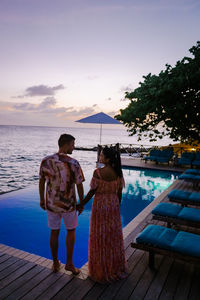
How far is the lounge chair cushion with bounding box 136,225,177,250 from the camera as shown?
2846 mm

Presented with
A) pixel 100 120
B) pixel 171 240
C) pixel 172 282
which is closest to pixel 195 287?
pixel 172 282

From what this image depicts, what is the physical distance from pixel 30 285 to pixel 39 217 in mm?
4401

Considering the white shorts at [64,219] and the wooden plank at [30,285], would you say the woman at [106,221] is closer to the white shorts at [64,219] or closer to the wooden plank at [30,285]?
the white shorts at [64,219]

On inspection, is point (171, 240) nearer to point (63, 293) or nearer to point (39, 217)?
point (63, 293)

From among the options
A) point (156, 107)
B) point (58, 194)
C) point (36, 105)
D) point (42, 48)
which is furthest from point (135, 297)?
point (36, 105)

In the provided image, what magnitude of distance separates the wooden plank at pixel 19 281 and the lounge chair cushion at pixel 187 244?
192cm

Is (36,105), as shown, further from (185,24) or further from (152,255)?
(152,255)

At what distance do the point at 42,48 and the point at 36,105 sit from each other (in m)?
86.0

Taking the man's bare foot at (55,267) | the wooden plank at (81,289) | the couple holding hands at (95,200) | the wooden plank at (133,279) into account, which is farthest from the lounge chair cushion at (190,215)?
the man's bare foot at (55,267)

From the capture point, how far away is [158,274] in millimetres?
2898

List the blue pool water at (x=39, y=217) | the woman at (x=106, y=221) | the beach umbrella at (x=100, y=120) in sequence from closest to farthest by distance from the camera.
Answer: the woman at (x=106, y=221), the blue pool water at (x=39, y=217), the beach umbrella at (x=100, y=120)

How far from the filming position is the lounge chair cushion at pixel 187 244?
265cm

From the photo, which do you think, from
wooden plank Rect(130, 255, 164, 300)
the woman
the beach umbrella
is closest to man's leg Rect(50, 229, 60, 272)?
the woman

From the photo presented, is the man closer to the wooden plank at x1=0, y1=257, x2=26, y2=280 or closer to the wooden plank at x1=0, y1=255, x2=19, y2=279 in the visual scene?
the wooden plank at x1=0, y1=257, x2=26, y2=280
